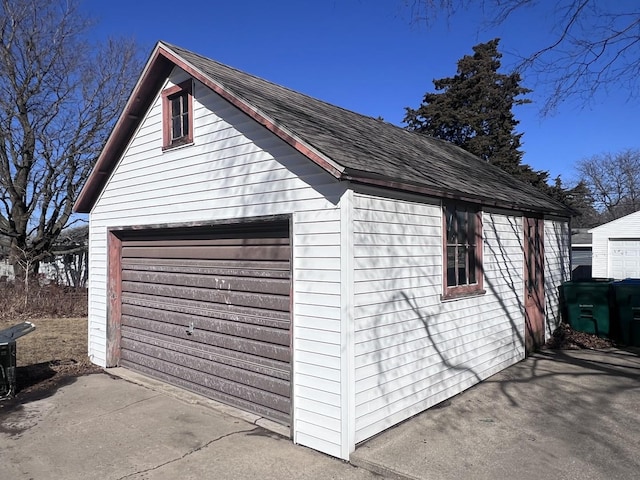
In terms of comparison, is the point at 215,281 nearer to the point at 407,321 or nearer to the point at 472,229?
the point at 407,321

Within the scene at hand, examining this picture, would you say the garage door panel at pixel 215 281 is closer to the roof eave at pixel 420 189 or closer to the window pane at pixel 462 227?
the roof eave at pixel 420 189

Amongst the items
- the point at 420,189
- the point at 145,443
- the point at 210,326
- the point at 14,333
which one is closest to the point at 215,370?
the point at 210,326

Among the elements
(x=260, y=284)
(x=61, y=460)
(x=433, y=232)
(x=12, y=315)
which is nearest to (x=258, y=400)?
(x=260, y=284)

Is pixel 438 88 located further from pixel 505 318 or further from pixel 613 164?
pixel 613 164

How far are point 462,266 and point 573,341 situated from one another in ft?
14.3

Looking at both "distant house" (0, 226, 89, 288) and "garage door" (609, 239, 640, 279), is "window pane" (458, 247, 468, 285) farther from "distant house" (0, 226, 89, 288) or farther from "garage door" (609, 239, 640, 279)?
"garage door" (609, 239, 640, 279)

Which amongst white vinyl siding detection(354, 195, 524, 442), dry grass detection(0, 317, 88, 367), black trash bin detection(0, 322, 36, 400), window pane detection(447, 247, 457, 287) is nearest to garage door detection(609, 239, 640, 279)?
white vinyl siding detection(354, 195, 524, 442)

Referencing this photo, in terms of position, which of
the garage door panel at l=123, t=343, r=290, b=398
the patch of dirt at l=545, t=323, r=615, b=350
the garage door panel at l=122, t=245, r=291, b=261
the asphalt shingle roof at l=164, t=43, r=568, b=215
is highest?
the asphalt shingle roof at l=164, t=43, r=568, b=215

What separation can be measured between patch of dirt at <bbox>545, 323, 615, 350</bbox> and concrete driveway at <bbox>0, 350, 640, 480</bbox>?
2.41 meters

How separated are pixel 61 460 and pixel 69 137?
60.9 ft

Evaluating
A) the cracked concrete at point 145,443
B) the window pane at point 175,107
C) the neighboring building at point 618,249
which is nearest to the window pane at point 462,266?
the cracked concrete at point 145,443

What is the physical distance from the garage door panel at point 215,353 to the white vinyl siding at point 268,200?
1.88 feet

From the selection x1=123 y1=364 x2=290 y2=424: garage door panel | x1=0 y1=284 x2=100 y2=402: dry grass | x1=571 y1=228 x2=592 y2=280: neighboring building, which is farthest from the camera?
x1=571 y1=228 x2=592 y2=280: neighboring building

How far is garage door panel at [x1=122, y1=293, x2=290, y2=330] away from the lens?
5.66 m
